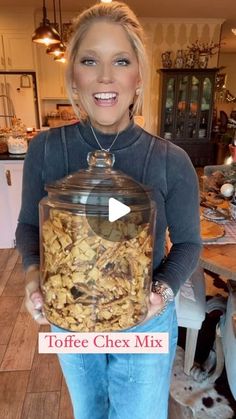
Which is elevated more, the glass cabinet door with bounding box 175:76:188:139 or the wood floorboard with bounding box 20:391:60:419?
the glass cabinet door with bounding box 175:76:188:139

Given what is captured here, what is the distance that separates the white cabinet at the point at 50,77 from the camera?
4602 mm

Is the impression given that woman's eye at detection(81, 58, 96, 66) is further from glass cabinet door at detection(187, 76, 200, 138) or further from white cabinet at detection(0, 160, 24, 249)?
glass cabinet door at detection(187, 76, 200, 138)

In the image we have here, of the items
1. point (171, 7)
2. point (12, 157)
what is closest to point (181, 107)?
point (171, 7)

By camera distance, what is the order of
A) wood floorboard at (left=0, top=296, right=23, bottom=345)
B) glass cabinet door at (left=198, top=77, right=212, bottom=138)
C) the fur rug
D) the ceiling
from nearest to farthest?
1. the fur rug
2. wood floorboard at (left=0, top=296, right=23, bottom=345)
3. the ceiling
4. glass cabinet door at (left=198, top=77, right=212, bottom=138)

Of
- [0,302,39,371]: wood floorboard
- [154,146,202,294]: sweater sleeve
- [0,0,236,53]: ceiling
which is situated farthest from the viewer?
[0,0,236,53]: ceiling

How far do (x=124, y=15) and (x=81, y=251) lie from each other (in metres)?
0.47

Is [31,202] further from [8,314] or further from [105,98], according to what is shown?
[8,314]

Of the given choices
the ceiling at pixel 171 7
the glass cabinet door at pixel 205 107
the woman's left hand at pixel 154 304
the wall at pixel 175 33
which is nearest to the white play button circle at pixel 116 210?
the woman's left hand at pixel 154 304

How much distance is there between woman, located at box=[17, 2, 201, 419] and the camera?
0.58 metres

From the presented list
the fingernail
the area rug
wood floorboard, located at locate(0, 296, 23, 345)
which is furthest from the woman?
wood floorboard, located at locate(0, 296, 23, 345)

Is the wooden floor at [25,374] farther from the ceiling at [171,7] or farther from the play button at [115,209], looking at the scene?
the ceiling at [171,7]

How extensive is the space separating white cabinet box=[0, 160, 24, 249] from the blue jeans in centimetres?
188

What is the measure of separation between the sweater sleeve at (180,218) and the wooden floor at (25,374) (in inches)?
36.8

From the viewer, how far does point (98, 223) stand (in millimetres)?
482
